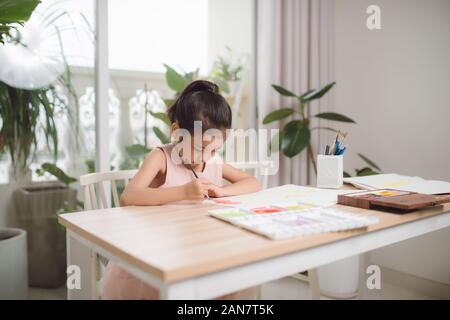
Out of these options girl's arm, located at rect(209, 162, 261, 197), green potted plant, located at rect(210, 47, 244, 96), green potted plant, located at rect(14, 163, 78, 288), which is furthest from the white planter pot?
green potted plant, located at rect(14, 163, 78, 288)

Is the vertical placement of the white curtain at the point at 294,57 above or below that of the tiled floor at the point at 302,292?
above

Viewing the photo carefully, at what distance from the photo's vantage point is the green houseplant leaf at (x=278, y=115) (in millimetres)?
2354

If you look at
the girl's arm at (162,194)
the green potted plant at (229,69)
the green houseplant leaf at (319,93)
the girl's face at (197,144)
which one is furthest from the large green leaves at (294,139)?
the girl's arm at (162,194)

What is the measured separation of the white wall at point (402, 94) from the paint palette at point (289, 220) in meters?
1.51

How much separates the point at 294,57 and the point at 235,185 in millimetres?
1430

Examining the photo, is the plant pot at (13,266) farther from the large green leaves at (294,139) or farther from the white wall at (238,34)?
the white wall at (238,34)

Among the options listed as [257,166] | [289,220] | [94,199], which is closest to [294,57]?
[257,166]

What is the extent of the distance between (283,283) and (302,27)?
61.2 inches

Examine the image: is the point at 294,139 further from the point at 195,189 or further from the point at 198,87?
the point at 195,189

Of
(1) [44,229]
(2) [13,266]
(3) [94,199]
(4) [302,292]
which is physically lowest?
(4) [302,292]

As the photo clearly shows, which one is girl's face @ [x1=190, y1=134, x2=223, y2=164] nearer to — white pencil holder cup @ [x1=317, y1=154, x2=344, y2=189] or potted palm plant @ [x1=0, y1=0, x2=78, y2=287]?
white pencil holder cup @ [x1=317, y1=154, x2=344, y2=189]

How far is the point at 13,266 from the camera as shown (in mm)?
1775

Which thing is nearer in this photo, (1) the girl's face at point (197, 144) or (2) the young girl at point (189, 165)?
(2) the young girl at point (189, 165)

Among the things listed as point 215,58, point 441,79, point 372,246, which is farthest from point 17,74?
point 441,79
